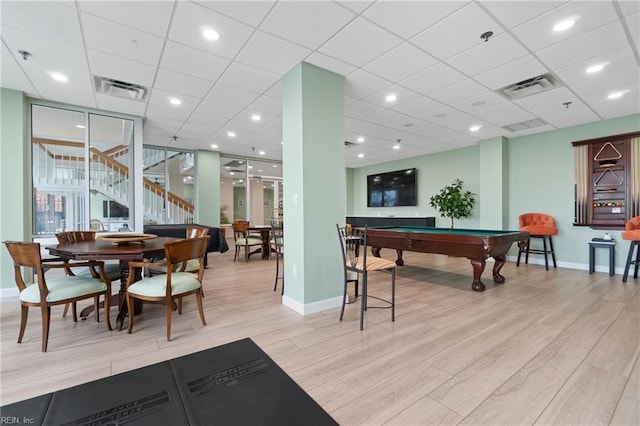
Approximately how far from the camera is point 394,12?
7.81 ft

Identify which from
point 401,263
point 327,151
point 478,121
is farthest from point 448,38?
point 401,263

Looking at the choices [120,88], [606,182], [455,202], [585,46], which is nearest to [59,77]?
[120,88]

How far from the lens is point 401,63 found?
3213 millimetres

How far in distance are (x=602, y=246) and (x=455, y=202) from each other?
276 centimetres

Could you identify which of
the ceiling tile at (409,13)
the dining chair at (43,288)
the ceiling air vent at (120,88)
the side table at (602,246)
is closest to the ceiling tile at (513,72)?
the ceiling tile at (409,13)

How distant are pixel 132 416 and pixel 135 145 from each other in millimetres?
4796

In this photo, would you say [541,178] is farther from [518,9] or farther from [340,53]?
[340,53]

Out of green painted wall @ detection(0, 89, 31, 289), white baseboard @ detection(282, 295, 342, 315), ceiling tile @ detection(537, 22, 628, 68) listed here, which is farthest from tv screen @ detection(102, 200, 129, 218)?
ceiling tile @ detection(537, 22, 628, 68)

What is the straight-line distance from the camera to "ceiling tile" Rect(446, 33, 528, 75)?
285 cm

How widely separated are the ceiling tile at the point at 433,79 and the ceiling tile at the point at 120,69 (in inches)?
129

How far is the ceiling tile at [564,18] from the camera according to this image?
2352 mm

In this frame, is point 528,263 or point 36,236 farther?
point 528,263

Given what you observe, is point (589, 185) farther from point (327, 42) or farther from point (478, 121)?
point (327, 42)

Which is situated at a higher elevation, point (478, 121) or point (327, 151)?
point (478, 121)
